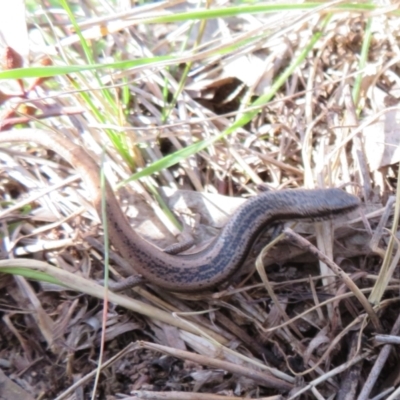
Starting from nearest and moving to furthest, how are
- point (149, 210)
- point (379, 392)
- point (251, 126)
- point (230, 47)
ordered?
point (379, 392), point (230, 47), point (149, 210), point (251, 126)

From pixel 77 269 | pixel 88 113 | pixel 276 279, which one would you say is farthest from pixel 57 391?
pixel 88 113

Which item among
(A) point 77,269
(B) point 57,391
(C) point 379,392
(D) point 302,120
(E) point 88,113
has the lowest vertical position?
(C) point 379,392

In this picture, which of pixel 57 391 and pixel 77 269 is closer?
pixel 57 391

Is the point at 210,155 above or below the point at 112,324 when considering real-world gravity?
above

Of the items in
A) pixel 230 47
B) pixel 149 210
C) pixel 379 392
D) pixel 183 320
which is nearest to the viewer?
pixel 379 392

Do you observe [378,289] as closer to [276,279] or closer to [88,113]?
[276,279]

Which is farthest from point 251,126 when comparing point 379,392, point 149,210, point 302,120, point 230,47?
point 379,392
